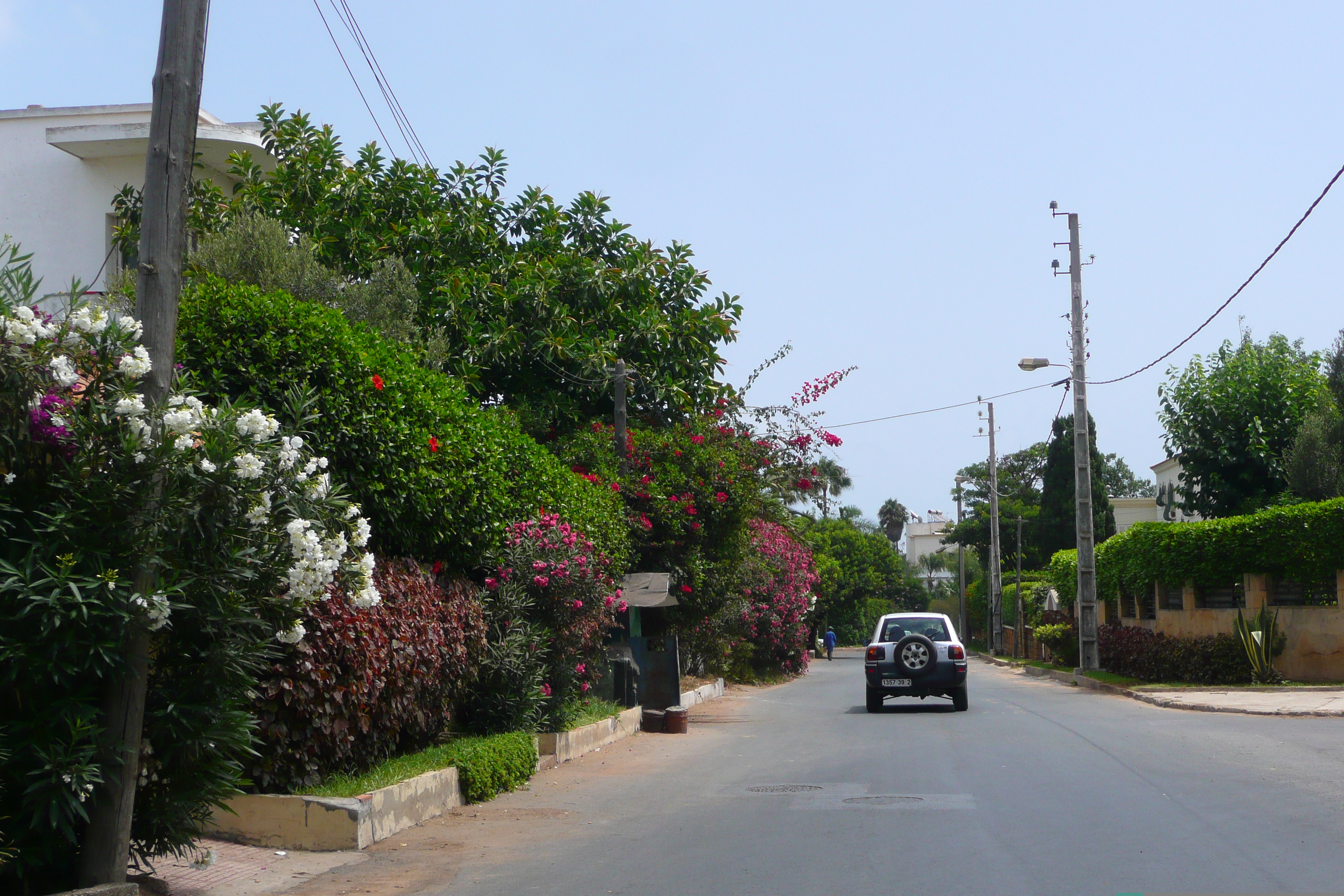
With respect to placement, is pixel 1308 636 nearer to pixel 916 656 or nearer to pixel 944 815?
pixel 916 656

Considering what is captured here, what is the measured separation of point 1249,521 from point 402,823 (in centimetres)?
2239

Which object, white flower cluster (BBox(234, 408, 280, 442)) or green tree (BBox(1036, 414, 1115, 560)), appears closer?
white flower cluster (BBox(234, 408, 280, 442))

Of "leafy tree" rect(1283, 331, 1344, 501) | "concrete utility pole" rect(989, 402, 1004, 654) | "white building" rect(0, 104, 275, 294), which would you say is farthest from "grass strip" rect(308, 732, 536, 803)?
"concrete utility pole" rect(989, 402, 1004, 654)

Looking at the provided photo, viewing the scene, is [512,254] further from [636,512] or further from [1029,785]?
[1029,785]

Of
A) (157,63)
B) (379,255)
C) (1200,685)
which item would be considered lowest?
(1200,685)

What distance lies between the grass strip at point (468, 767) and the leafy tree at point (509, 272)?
32.7 ft

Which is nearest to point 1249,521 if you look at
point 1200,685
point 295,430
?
point 1200,685

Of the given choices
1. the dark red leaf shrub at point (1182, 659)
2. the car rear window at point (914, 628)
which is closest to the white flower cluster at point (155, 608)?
the car rear window at point (914, 628)

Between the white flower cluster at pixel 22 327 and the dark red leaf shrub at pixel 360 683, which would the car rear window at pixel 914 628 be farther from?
the white flower cluster at pixel 22 327

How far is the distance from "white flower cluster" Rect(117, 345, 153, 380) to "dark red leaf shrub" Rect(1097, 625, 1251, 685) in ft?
79.7

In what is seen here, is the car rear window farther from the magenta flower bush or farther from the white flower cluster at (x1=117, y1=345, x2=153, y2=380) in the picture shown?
the white flower cluster at (x1=117, y1=345, x2=153, y2=380)

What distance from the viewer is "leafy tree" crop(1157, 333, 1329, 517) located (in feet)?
122

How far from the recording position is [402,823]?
9273 mm

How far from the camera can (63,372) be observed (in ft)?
19.8
